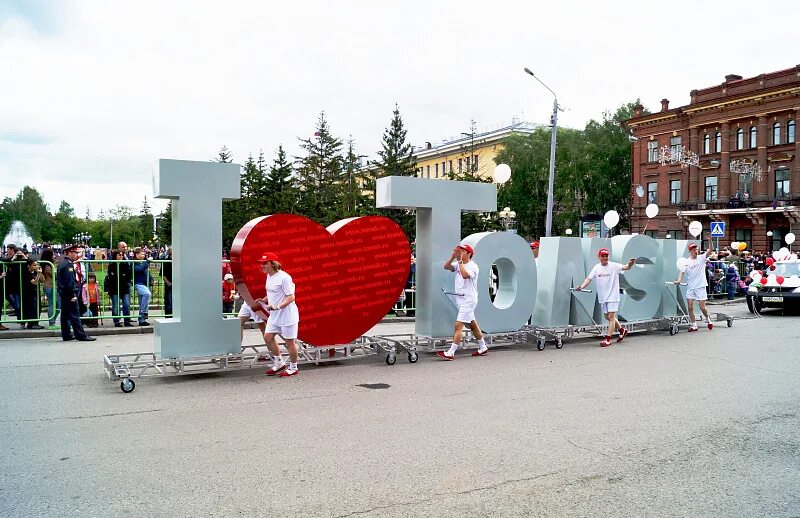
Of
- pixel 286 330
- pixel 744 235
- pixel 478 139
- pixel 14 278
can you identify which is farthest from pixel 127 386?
pixel 478 139

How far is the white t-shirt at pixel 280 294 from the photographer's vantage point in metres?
9.63

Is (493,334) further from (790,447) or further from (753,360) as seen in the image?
(790,447)

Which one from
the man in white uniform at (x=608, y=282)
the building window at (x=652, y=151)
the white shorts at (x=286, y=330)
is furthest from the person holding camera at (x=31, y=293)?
the building window at (x=652, y=151)

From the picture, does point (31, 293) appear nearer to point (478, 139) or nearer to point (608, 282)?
point (608, 282)

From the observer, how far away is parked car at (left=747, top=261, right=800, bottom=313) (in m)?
19.9

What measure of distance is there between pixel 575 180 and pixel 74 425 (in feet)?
199

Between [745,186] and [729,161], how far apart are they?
2464 millimetres

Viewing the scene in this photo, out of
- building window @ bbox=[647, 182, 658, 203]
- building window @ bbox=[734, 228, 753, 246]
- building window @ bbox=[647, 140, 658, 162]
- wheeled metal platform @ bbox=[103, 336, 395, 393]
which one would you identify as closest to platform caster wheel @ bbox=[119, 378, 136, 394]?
wheeled metal platform @ bbox=[103, 336, 395, 393]

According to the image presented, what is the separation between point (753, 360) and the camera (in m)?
11.3

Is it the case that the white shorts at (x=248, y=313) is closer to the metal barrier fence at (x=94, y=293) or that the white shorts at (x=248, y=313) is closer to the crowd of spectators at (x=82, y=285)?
the metal barrier fence at (x=94, y=293)

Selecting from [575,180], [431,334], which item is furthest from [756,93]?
[431,334]

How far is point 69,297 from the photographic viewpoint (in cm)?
1316

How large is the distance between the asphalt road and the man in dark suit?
7.79 ft

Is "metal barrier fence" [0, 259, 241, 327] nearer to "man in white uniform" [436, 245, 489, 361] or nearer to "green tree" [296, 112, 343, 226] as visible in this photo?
"man in white uniform" [436, 245, 489, 361]
